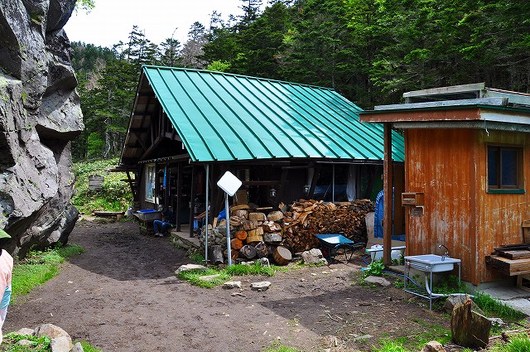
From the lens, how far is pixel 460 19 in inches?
555

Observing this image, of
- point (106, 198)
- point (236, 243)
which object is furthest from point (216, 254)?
point (106, 198)

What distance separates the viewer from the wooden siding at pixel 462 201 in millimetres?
6773

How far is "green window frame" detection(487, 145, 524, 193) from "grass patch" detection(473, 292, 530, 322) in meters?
1.88

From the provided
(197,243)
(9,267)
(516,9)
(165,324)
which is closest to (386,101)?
(516,9)

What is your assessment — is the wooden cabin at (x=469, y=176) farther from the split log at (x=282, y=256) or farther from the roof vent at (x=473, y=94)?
the split log at (x=282, y=256)

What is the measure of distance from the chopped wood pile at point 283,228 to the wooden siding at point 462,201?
346cm

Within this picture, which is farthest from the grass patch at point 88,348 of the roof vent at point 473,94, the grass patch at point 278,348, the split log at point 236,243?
the roof vent at point 473,94

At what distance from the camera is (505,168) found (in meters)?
7.29

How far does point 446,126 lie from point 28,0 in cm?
983

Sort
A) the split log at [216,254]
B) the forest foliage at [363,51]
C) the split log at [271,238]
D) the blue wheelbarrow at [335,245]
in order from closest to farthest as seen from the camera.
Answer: the split log at [216,254]
the split log at [271,238]
the blue wheelbarrow at [335,245]
the forest foliage at [363,51]

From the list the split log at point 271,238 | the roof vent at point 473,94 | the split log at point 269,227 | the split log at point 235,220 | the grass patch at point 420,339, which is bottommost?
the grass patch at point 420,339

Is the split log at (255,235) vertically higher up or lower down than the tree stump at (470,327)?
higher up

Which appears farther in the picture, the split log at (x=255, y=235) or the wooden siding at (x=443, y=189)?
the split log at (x=255, y=235)

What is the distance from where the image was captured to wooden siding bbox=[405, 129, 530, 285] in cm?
677
